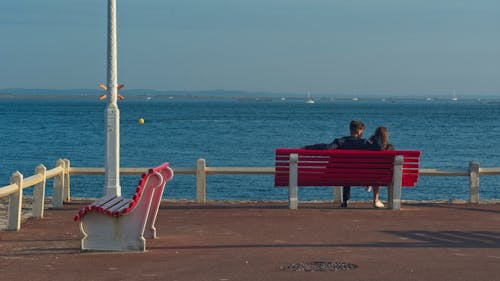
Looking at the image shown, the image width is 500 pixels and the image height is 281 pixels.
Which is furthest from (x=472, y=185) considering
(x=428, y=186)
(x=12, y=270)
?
(x=428, y=186)

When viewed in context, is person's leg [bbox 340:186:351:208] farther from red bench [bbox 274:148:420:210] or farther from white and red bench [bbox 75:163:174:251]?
white and red bench [bbox 75:163:174:251]

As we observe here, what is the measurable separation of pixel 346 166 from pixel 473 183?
8.70 feet

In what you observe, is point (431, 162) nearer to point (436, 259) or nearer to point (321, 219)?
point (321, 219)

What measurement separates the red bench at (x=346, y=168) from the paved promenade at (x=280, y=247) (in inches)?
17.1

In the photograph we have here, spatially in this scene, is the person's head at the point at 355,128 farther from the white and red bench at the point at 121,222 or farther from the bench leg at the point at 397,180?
the white and red bench at the point at 121,222

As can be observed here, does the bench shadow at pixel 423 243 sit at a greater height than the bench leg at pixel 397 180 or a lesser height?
lesser

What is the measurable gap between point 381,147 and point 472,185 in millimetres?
1940

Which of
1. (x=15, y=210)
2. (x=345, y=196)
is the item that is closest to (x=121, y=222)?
(x=15, y=210)

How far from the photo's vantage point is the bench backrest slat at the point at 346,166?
14.8 metres

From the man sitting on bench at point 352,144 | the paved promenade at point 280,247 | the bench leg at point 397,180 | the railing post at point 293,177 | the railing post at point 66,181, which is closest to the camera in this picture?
the paved promenade at point 280,247

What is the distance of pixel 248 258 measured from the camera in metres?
10.4

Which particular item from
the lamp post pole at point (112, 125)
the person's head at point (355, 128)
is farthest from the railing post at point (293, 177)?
the lamp post pole at point (112, 125)

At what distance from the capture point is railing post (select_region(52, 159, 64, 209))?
15.4 m

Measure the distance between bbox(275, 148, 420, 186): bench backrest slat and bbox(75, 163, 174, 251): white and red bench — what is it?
175 inches
